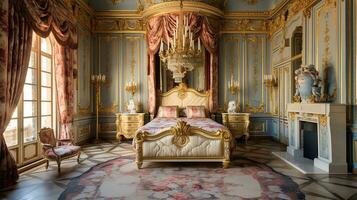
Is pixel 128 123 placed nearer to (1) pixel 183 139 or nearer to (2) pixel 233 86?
(1) pixel 183 139

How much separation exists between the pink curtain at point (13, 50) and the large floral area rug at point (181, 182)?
3.24 feet

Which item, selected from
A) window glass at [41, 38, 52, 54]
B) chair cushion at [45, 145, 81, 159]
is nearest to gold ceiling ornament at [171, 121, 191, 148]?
chair cushion at [45, 145, 81, 159]

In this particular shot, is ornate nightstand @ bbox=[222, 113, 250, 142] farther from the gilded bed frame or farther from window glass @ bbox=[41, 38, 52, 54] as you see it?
window glass @ bbox=[41, 38, 52, 54]

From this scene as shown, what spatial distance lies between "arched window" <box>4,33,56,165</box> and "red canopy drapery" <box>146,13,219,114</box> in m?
2.60

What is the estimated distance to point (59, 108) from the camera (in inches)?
202

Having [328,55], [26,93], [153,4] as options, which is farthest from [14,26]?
[328,55]

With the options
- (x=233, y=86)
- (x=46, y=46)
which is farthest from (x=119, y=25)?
(x=233, y=86)

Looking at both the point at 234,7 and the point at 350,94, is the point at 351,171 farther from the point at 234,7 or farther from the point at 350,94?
the point at 234,7

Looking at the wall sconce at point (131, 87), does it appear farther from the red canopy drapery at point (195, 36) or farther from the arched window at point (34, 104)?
the arched window at point (34, 104)

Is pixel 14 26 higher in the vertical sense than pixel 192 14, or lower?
lower

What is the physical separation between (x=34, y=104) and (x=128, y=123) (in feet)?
8.75

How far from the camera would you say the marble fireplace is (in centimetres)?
389

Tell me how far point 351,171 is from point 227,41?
4.69m

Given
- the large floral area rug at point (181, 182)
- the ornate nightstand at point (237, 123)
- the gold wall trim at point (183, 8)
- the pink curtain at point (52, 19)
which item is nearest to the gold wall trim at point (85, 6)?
the pink curtain at point (52, 19)
